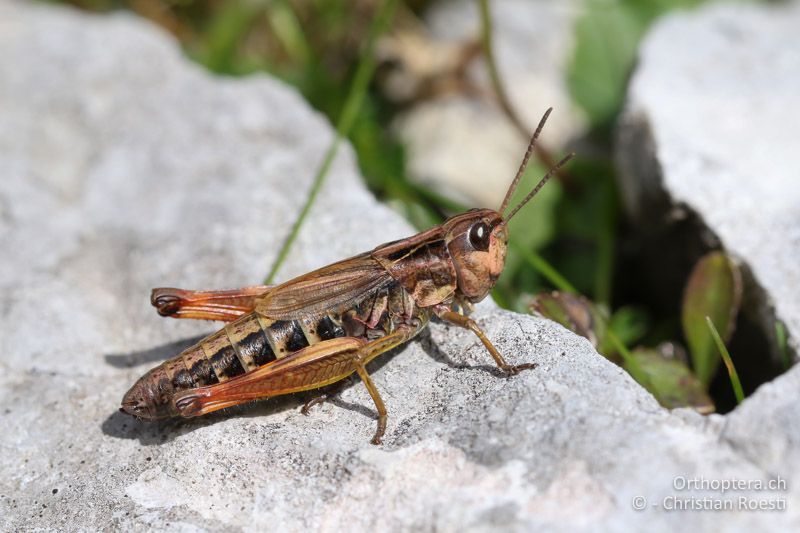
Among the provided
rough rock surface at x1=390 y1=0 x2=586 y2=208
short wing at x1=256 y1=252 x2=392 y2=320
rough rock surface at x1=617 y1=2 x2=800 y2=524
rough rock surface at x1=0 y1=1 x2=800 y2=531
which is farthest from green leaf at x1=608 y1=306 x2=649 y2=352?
rough rock surface at x1=390 y1=0 x2=586 y2=208

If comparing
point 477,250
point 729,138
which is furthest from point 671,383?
point 729,138

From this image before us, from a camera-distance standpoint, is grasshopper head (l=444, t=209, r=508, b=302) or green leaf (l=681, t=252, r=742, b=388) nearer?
grasshopper head (l=444, t=209, r=508, b=302)

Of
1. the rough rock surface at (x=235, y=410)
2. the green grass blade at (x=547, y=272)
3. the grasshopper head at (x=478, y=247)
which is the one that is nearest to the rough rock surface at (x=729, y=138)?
the green grass blade at (x=547, y=272)

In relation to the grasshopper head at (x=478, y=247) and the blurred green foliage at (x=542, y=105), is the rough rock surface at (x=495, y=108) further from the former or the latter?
the grasshopper head at (x=478, y=247)

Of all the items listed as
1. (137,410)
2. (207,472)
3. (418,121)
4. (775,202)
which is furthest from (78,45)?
(775,202)

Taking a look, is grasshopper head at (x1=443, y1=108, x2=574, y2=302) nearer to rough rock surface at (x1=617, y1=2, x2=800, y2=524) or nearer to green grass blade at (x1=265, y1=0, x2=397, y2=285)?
green grass blade at (x1=265, y1=0, x2=397, y2=285)

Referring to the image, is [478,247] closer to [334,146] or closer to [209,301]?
[209,301]
